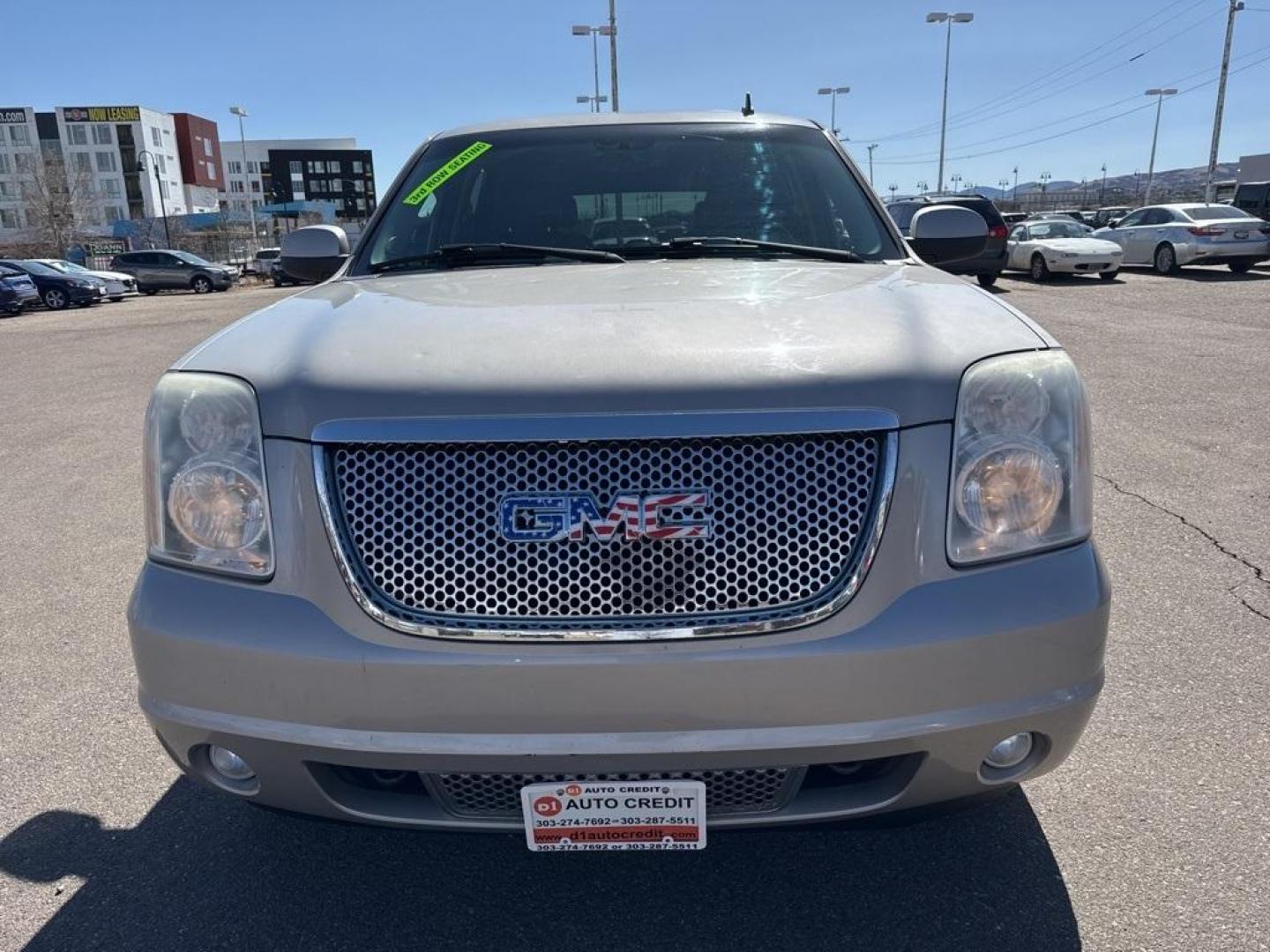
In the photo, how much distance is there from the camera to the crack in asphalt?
380 cm

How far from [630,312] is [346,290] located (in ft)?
3.30

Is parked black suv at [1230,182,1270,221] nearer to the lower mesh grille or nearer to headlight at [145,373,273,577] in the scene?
the lower mesh grille

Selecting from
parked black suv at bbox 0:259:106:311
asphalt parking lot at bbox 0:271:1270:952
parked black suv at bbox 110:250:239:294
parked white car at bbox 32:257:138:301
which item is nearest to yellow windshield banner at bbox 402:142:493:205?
asphalt parking lot at bbox 0:271:1270:952

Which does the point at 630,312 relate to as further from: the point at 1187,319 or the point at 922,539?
the point at 1187,319

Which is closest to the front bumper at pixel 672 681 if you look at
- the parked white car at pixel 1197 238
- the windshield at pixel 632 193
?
the windshield at pixel 632 193

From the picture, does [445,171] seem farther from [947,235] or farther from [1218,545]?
[1218,545]

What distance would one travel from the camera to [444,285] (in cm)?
265

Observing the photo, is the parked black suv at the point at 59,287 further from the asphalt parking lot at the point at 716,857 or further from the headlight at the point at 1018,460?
the headlight at the point at 1018,460

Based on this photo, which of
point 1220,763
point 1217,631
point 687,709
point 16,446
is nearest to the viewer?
point 687,709

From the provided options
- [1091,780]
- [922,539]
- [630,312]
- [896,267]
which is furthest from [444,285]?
[1091,780]

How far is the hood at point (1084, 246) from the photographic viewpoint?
2024 centimetres

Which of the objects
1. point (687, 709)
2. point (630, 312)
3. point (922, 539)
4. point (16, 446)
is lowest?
point (16, 446)

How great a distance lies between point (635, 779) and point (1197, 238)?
76.3 feet

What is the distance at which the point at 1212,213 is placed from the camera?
70.5 ft
